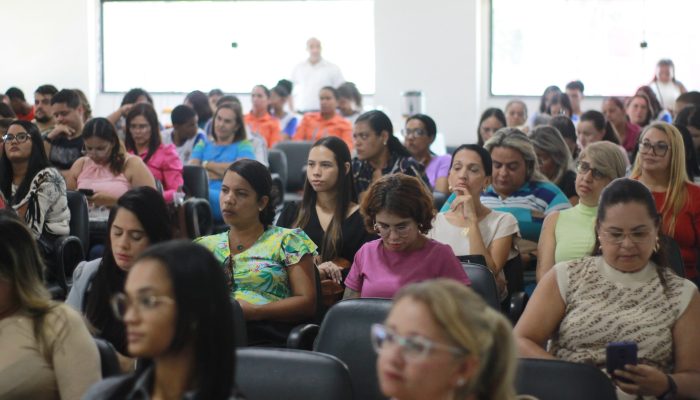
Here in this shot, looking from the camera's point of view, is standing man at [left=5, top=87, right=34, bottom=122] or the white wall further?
the white wall

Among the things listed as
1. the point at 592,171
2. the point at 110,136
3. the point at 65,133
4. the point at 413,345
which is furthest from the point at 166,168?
the point at 413,345

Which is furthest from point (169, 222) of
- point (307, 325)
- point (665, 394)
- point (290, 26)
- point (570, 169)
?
point (290, 26)

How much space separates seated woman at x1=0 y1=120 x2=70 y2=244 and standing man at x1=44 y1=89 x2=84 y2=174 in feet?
3.25

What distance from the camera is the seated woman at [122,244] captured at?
9.43ft

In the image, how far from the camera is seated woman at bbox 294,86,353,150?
9195mm

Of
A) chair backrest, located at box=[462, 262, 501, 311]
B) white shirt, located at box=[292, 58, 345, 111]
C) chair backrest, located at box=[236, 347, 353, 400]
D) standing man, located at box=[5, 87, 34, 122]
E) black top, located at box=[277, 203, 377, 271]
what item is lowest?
chair backrest, located at box=[236, 347, 353, 400]

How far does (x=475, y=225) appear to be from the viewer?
3959mm

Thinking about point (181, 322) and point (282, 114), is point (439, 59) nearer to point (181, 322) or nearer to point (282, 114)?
point (282, 114)

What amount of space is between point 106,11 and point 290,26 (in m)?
2.31

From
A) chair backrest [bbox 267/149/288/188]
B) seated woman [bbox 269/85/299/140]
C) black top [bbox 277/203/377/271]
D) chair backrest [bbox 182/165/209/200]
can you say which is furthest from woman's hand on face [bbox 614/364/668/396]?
seated woman [bbox 269/85/299/140]

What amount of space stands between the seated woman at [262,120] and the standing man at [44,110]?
108 inches

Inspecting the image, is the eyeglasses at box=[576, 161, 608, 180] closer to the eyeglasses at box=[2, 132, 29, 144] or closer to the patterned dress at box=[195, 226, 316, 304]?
the patterned dress at box=[195, 226, 316, 304]

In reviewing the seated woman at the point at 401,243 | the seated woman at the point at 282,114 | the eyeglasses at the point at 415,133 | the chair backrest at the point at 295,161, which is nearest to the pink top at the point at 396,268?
the seated woman at the point at 401,243

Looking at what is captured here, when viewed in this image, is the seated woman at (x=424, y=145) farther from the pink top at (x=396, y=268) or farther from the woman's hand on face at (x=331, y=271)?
the pink top at (x=396, y=268)
